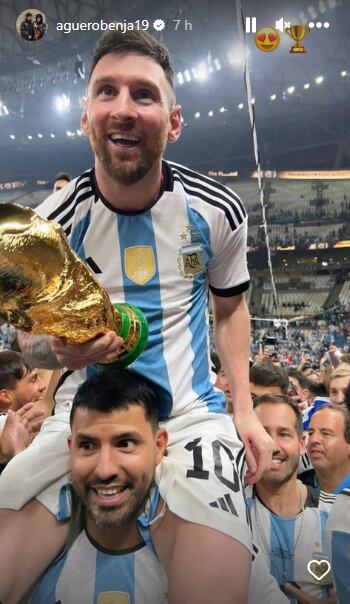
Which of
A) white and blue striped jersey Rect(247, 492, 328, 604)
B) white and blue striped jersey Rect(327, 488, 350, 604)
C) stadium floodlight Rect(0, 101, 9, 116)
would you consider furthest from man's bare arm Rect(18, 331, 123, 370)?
stadium floodlight Rect(0, 101, 9, 116)

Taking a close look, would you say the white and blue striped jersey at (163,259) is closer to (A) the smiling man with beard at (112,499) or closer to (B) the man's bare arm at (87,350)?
(A) the smiling man with beard at (112,499)

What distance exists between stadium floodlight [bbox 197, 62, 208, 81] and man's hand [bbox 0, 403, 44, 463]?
18789 millimetres

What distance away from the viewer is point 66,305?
104cm

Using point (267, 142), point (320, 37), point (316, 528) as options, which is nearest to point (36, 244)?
point (316, 528)

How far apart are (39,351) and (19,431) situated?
697 millimetres

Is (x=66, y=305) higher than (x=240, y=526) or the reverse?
higher

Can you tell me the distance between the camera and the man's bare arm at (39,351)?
126cm

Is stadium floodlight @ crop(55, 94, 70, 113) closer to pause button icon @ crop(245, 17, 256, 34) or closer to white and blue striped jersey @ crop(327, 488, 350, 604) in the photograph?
pause button icon @ crop(245, 17, 256, 34)

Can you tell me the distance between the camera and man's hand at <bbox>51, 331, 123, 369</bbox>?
42.4 inches

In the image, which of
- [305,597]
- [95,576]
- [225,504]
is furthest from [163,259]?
[305,597]

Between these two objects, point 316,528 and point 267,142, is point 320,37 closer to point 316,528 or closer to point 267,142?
point 267,142

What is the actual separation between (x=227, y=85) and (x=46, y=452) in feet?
71.9

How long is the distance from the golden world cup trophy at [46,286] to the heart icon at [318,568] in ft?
3.79

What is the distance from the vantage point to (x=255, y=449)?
147 centimetres
